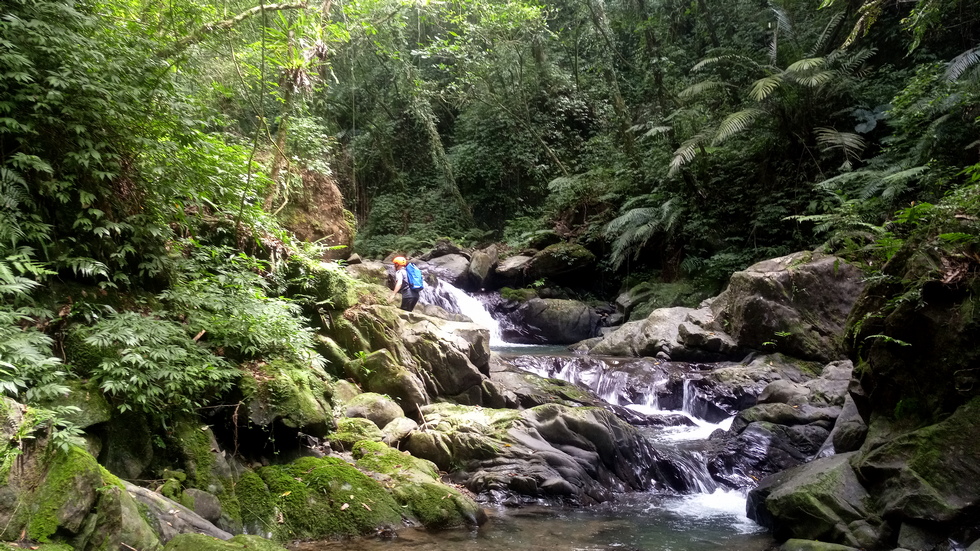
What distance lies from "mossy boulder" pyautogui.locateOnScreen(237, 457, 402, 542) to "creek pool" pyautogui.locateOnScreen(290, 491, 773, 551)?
16 cm

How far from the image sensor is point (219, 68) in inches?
457

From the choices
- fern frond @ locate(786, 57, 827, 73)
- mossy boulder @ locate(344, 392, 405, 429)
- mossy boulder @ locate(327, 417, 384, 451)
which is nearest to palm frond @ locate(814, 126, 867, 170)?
fern frond @ locate(786, 57, 827, 73)

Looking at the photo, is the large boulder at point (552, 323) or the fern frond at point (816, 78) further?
the large boulder at point (552, 323)

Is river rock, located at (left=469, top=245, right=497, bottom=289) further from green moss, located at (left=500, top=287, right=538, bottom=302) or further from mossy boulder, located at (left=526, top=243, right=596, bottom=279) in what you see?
mossy boulder, located at (left=526, top=243, right=596, bottom=279)

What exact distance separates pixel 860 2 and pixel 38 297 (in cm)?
1799

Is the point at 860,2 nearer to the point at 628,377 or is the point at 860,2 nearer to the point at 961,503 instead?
the point at 628,377

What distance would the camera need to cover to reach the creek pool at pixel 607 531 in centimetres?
508

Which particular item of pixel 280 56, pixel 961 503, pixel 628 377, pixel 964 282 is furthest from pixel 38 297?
pixel 628 377

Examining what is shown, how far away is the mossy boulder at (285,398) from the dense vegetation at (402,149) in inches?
10.4

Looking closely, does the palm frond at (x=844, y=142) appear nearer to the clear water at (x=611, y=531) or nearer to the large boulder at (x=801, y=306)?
the large boulder at (x=801, y=306)

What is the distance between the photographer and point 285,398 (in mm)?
5527

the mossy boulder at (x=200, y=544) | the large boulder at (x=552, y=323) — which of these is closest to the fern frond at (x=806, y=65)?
the large boulder at (x=552, y=323)

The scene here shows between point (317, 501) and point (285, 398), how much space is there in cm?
100

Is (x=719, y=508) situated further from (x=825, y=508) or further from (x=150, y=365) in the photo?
(x=150, y=365)
